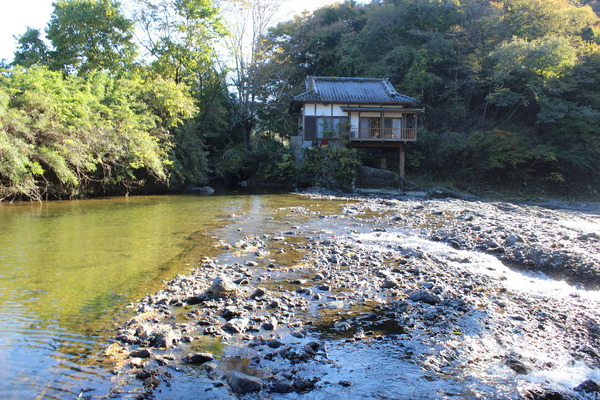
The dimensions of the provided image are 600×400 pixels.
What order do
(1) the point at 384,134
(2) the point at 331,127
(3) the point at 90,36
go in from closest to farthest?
1. (3) the point at 90,36
2. (1) the point at 384,134
3. (2) the point at 331,127

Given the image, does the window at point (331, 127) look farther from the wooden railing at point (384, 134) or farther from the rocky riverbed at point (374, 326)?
the rocky riverbed at point (374, 326)

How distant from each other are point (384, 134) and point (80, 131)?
16.5 metres

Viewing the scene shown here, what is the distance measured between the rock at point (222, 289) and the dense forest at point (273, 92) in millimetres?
10548

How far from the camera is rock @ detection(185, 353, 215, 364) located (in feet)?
11.3

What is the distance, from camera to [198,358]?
347 cm

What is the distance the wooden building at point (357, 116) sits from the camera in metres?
23.9

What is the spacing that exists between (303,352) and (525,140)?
23.3 m

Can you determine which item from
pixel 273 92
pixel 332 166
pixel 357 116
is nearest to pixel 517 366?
pixel 332 166

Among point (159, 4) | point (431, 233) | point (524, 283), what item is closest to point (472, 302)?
point (524, 283)

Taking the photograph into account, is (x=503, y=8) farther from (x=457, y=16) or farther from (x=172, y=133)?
(x=172, y=133)

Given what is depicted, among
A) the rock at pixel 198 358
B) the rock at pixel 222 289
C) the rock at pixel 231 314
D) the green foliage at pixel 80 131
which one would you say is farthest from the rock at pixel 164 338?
the green foliage at pixel 80 131

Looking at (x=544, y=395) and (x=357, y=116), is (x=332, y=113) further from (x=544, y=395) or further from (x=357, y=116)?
(x=544, y=395)

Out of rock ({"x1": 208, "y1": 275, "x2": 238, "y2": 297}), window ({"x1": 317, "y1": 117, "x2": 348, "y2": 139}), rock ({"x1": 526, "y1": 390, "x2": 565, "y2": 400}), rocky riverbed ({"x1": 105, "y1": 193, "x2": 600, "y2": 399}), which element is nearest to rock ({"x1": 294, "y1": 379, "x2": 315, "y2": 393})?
rocky riverbed ({"x1": 105, "y1": 193, "x2": 600, "y2": 399})

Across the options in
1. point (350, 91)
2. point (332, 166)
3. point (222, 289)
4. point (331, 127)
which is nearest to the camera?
point (222, 289)
